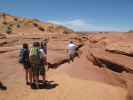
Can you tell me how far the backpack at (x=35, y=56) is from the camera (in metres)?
10.4

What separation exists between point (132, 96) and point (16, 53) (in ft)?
45.5

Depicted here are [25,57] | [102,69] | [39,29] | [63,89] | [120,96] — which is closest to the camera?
[120,96]

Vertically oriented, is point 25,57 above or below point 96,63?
above

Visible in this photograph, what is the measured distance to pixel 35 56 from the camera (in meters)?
10.5

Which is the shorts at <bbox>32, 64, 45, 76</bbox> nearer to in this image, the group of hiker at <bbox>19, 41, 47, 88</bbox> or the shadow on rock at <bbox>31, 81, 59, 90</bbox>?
the group of hiker at <bbox>19, 41, 47, 88</bbox>

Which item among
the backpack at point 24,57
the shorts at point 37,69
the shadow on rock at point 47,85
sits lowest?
the shadow on rock at point 47,85

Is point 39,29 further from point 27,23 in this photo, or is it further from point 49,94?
point 49,94

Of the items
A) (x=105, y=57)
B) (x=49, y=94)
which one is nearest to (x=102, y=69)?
(x=105, y=57)

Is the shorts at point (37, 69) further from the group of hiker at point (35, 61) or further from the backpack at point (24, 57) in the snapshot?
the backpack at point (24, 57)

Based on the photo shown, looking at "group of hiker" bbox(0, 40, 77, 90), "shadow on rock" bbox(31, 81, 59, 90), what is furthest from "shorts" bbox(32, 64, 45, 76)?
"shadow on rock" bbox(31, 81, 59, 90)

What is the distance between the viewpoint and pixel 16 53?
2206cm

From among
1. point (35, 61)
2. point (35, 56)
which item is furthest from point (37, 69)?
point (35, 56)

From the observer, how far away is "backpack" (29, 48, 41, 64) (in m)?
10.4

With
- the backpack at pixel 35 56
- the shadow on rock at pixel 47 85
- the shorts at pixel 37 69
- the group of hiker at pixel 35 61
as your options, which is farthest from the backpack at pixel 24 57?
the shadow on rock at pixel 47 85
